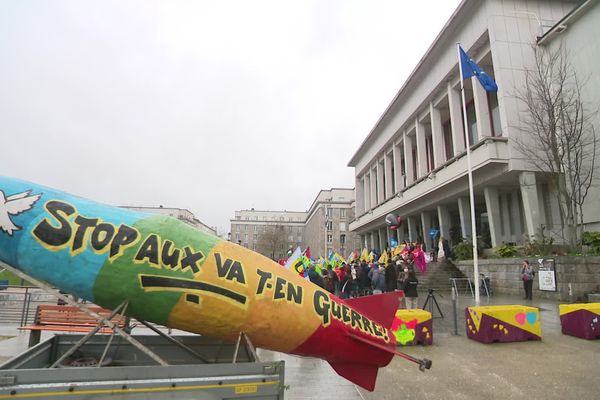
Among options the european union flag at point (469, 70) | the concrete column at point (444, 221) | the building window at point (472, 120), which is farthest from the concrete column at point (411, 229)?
the european union flag at point (469, 70)

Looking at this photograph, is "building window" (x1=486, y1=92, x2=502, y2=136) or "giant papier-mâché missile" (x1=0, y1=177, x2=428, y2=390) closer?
"giant papier-mâché missile" (x1=0, y1=177, x2=428, y2=390)

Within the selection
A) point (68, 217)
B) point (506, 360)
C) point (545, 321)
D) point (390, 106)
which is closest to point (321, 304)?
point (68, 217)

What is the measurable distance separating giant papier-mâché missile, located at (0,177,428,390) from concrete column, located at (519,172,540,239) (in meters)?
20.6

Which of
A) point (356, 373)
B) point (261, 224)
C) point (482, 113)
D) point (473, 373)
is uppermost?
point (261, 224)

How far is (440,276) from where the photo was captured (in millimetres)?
22406

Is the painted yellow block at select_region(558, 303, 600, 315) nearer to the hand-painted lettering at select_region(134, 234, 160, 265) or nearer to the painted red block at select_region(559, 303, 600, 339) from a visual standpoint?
the painted red block at select_region(559, 303, 600, 339)

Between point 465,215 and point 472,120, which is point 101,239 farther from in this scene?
point 472,120

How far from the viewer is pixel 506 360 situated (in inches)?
273

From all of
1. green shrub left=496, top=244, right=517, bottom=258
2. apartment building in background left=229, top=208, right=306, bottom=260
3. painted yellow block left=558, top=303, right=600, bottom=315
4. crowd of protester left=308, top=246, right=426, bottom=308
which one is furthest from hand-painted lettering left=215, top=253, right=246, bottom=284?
apartment building in background left=229, top=208, right=306, bottom=260

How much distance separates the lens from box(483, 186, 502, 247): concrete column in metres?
22.8

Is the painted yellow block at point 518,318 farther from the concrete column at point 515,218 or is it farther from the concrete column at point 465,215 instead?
the concrete column at point 465,215

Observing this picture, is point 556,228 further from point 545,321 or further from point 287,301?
point 287,301

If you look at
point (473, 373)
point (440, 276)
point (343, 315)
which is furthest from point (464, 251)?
point (343, 315)

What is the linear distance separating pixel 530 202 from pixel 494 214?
3080mm
